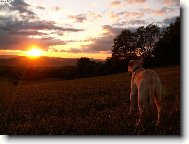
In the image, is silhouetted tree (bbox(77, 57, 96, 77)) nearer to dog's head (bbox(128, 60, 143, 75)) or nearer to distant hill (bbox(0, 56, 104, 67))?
distant hill (bbox(0, 56, 104, 67))

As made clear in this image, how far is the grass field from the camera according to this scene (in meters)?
7.95

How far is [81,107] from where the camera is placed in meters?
8.55

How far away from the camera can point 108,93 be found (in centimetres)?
871

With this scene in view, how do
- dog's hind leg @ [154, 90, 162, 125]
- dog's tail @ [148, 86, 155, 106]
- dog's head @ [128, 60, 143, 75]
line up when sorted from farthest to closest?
dog's head @ [128, 60, 143, 75], dog's hind leg @ [154, 90, 162, 125], dog's tail @ [148, 86, 155, 106]

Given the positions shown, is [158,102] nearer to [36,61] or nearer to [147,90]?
[147,90]

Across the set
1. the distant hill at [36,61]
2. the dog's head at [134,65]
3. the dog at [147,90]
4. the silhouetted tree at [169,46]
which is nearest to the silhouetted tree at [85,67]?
the distant hill at [36,61]

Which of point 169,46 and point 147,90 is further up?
point 169,46

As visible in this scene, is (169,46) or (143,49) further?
(143,49)

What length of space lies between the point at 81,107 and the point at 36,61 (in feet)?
5.08

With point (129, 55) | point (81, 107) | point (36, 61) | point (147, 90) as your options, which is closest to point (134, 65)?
point (129, 55)

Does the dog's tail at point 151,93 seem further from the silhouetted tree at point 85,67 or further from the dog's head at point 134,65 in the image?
the silhouetted tree at point 85,67

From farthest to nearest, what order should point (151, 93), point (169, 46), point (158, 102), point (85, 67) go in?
point (85, 67) → point (169, 46) → point (158, 102) → point (151, 93)

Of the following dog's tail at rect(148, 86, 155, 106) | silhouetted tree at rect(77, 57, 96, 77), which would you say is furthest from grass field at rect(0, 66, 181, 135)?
dog's tail at rect(148, 86, 155, 106)

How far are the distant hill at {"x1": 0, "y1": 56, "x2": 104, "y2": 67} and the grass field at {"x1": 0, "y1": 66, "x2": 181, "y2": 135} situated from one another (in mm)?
442
